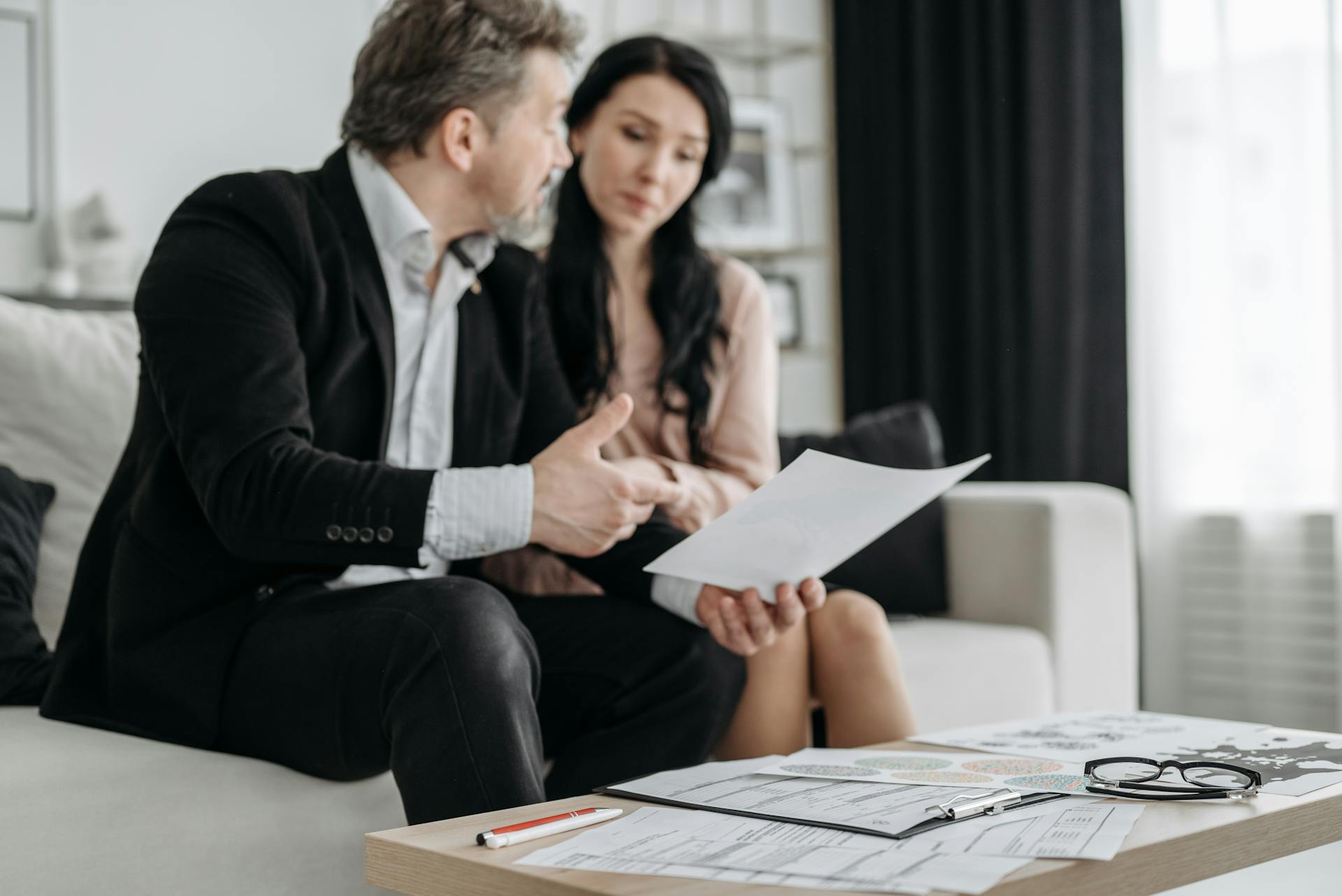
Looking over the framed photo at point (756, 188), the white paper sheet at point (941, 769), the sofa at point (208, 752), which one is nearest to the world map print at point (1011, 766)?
the white paper sheet at point (941, 769)

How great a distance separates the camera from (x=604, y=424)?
3.88ft

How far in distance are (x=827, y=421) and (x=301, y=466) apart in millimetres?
3016

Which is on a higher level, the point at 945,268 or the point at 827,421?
the point at 945,268

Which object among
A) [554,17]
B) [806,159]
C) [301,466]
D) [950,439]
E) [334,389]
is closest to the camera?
[301,466]

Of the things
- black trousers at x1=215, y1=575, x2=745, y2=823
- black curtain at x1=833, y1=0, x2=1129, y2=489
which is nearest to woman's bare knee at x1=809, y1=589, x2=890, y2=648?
black trousers at x1=215, y1=575, x2=745, y2=823

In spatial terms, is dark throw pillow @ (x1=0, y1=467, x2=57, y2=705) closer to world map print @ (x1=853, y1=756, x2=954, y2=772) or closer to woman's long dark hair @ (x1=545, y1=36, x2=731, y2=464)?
woman's long dark hair @ (x1=545, y1=36, x2=731, y2=464)

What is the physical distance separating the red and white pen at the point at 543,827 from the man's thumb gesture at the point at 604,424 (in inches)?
14.5

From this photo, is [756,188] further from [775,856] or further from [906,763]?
[775,856]

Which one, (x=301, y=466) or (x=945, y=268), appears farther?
(x=945, y=268)

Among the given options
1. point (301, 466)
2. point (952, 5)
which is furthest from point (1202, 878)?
point (952, 5)

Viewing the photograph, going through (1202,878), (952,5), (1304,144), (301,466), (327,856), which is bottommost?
(327,856)

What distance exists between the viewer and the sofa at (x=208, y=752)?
1162 mm

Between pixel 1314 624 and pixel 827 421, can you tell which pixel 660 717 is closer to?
pixel 1314 624

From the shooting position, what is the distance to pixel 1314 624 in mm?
2783
